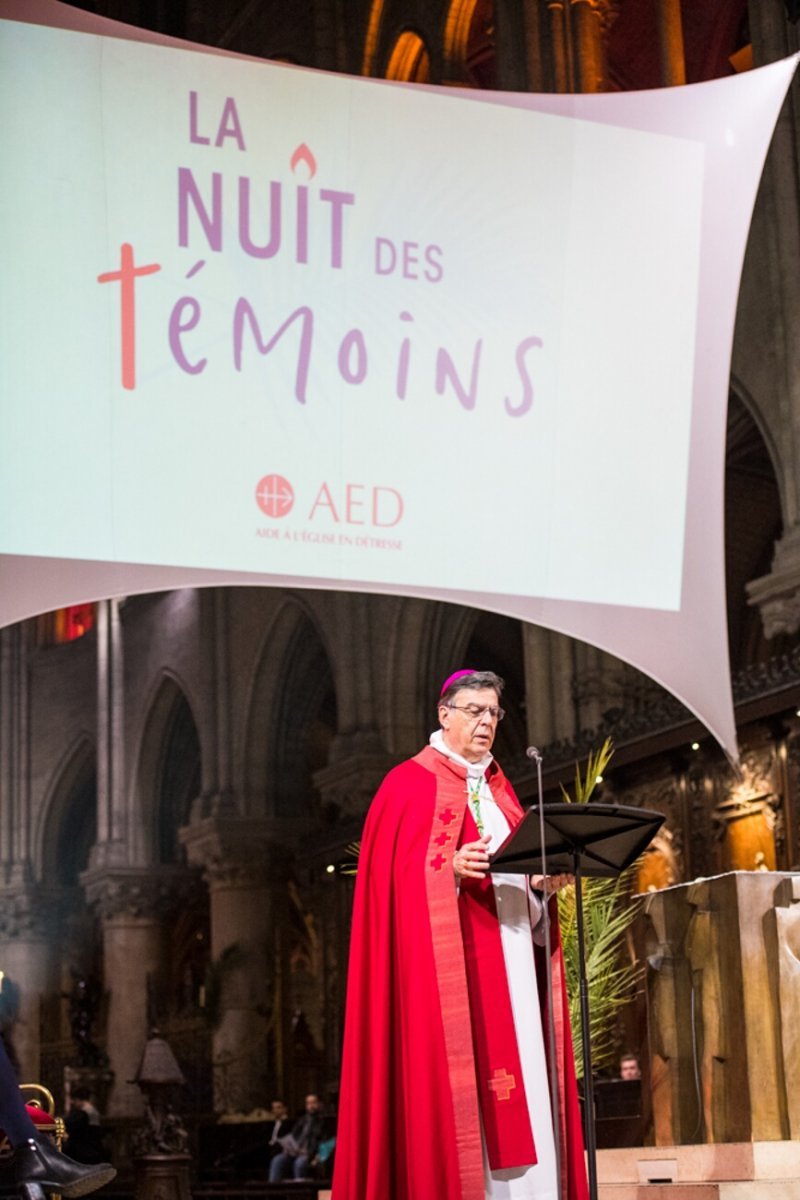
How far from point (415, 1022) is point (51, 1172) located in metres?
1.02

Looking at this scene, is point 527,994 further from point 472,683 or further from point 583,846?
point 472,683

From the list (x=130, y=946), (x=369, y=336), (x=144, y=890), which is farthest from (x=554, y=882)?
(x=144, y=890)

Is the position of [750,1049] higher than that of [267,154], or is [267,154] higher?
[267,154]

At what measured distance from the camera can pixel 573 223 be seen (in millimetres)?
7840

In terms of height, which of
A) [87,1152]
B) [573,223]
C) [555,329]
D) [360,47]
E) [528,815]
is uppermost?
[360,47]

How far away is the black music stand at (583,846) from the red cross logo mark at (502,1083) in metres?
0.24

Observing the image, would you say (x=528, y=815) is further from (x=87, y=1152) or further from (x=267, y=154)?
(x=87, y=1152)

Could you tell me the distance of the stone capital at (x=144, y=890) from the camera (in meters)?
25.9

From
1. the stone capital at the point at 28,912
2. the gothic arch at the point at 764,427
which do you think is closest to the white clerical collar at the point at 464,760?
the gothic arch at the point at 764,427

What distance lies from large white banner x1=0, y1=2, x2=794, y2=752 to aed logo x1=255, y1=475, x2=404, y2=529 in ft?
0.04

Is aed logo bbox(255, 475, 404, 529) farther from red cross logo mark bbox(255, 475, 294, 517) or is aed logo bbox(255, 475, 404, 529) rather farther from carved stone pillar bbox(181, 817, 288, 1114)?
carved stone pillar bbox(181, 817, 288, 1114)

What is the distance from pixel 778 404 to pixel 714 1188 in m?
9.10

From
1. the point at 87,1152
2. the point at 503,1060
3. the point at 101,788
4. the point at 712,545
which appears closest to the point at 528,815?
the point at 503,1060

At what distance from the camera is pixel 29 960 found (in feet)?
91.6
